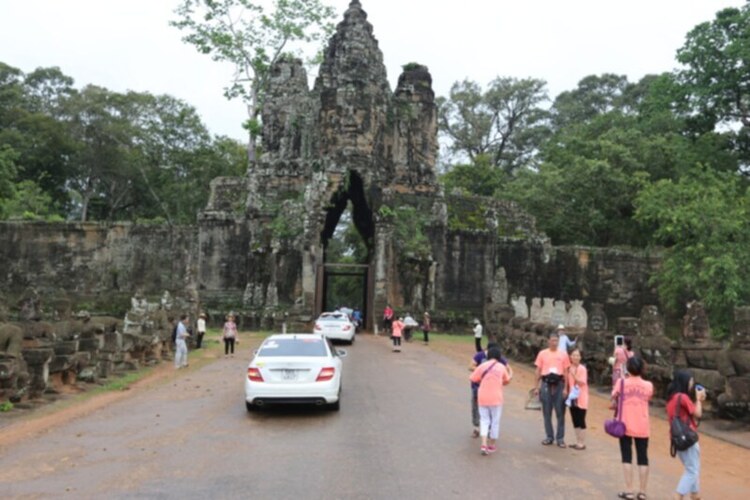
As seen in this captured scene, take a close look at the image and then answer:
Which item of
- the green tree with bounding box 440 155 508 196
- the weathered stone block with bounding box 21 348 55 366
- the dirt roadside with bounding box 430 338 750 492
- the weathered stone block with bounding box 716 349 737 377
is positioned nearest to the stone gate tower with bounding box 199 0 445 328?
the green tree with bounding box 440 155 508 196

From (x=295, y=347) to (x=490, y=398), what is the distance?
4.31 m

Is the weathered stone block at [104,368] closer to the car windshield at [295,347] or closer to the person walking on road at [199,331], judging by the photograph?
the car windshield at [295,347]

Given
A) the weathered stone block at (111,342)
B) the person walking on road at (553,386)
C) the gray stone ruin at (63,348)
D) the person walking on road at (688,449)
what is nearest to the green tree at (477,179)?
the gray stone ruin at (63,348)

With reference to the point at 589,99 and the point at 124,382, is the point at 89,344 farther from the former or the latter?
the point at 589,99

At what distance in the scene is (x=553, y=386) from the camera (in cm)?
968

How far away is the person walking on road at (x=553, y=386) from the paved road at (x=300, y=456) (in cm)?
27

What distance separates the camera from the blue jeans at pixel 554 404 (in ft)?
31.5

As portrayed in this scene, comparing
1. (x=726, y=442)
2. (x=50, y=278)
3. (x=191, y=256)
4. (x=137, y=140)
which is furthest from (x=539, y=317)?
(x=137, y=140)

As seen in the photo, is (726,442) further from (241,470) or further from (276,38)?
(276,38)

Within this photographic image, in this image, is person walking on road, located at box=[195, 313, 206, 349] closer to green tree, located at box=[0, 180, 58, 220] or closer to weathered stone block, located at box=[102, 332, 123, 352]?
weathered stone block, located at box=[102, 332, 123, 352]

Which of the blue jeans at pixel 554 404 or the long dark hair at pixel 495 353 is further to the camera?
the blue jeans at pixel 554 404

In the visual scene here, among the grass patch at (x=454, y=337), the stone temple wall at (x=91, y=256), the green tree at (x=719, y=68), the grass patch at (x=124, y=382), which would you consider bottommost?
the grass patch at (x=124, y=382)

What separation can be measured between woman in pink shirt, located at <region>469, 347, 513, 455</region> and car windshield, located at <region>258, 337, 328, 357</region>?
3.60m

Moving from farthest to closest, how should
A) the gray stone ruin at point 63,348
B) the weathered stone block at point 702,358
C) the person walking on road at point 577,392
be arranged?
the weathered stone block at point 702,358 → the gray stone ruin at point 63,348 → the person walking on road at point 577,392
